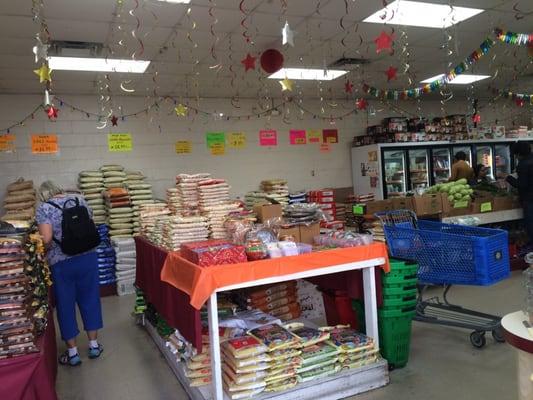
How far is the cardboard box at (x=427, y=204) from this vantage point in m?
5.40

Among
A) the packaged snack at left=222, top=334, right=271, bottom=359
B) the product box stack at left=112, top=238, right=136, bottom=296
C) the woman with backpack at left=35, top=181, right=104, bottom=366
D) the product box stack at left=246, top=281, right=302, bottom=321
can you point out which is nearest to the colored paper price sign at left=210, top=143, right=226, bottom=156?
the product box stack at left=112, top=238, right=136, bottom=296

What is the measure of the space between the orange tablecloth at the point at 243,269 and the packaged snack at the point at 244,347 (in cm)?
41

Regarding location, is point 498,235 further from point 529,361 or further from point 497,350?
point 529,361

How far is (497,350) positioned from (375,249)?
55.4 inches

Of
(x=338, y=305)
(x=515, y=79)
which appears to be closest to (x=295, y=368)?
(x=338, y=305)

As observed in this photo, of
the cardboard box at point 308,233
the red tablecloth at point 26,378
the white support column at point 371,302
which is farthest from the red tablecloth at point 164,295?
the white support column at point 371,302

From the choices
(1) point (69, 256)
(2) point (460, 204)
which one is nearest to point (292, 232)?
(1) point (69, 256)

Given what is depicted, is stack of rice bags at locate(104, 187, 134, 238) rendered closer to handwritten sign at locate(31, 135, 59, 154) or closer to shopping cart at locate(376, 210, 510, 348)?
handwritten sign at locate(31, 135, 59, 154)

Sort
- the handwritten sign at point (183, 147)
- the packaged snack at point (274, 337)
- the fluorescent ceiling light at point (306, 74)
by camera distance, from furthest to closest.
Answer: the handwritten sign at point (183, 147) < the fluorescent ceiling light at point (306, 74) < the packaged snack at point (274, 337)

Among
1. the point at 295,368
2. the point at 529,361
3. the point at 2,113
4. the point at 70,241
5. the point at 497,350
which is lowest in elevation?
the point at 497,350

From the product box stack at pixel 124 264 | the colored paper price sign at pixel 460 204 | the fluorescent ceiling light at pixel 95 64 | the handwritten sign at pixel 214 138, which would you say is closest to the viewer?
the fluorescent ceiling light at pixel 95 64

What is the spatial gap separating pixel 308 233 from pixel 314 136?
551cm

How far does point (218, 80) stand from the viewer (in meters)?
7.07

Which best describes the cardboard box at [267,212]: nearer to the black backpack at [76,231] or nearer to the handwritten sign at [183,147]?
the black backpack at [76,231]
